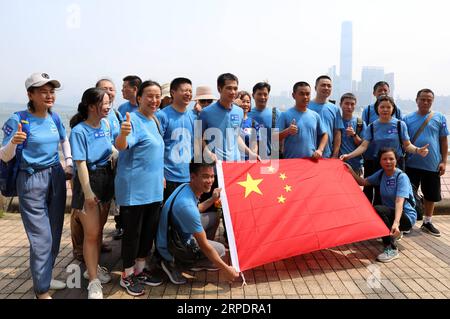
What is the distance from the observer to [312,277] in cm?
367

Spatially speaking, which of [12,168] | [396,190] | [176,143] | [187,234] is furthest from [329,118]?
[12,168]

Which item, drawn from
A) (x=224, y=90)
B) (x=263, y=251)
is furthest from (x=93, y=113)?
(x=263, y=251)

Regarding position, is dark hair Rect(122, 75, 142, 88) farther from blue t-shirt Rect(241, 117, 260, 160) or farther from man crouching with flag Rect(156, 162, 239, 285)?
man crouching with flag Rect(156, 162, 239, 285)

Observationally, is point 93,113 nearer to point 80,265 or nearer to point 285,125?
point 80,265

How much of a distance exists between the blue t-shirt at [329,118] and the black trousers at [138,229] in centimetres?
248

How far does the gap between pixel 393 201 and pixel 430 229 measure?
1197 mm

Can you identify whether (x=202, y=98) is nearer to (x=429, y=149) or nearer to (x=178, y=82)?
(x=178, y=82)

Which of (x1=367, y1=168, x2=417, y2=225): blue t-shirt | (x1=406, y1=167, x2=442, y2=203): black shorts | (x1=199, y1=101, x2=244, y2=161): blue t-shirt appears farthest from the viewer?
(x1=406, y1=167, x2=442, y2=203): black shorts

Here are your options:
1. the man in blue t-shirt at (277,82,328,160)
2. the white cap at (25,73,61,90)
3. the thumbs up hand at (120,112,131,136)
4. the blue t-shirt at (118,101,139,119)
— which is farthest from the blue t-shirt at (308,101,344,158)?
the white cap at (25,73,61,90)

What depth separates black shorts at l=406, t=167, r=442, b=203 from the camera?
17.0 ft

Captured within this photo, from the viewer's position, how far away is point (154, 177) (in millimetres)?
3256

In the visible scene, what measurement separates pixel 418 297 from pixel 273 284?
1.29m

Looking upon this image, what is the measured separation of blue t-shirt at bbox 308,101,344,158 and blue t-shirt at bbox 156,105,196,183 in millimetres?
1933

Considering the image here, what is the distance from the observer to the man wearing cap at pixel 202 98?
15.5 feet
